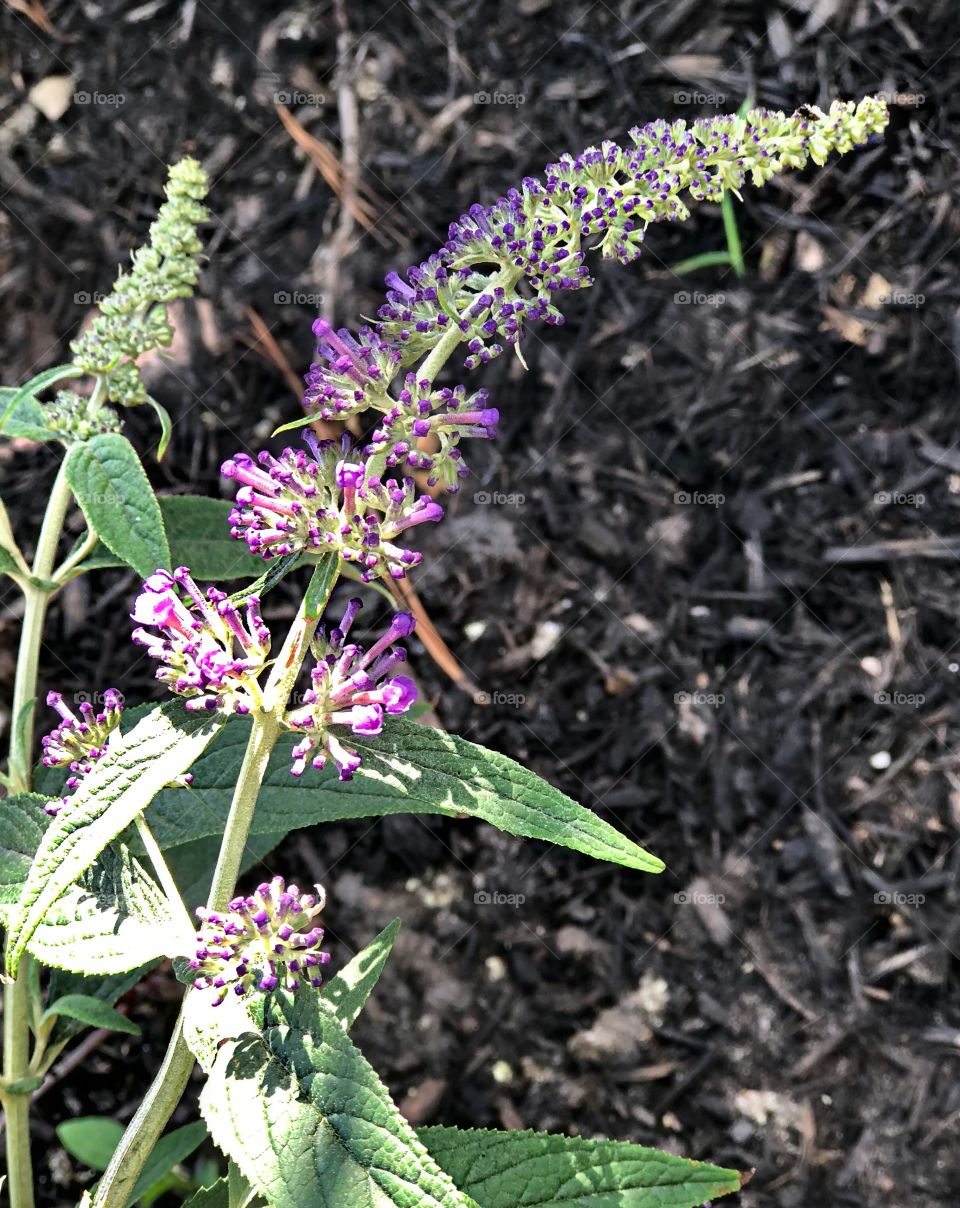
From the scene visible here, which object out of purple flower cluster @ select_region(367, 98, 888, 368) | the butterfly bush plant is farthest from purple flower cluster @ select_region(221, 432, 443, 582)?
purple flower cluster @ select_region(367, 98, 888, 368)

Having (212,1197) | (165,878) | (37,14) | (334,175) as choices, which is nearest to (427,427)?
(165,878)

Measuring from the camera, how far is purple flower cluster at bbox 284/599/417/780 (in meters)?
1.38

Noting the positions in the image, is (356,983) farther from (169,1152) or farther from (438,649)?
(438,649)

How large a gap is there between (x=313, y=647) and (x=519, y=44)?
88.1 inches

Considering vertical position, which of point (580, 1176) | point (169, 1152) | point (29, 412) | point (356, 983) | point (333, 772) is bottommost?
point (169, 1152)

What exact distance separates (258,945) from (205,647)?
373 millimetres

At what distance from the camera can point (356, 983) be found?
1675 millimetres

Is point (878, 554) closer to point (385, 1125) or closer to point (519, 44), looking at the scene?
point (519, 44)

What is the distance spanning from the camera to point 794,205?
305cm

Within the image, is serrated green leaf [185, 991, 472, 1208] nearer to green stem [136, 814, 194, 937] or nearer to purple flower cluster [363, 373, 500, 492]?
green stem [136, 814, 194, 937]

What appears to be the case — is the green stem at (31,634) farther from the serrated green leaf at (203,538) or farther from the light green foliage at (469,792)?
the light green foliage at (469,792)

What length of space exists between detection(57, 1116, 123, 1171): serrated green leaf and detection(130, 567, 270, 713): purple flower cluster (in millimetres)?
1639

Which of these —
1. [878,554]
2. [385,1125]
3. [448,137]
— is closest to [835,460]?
[878,554]

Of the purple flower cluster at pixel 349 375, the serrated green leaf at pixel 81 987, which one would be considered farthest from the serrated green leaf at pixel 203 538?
the serrated green leaf at pixel 81 987
